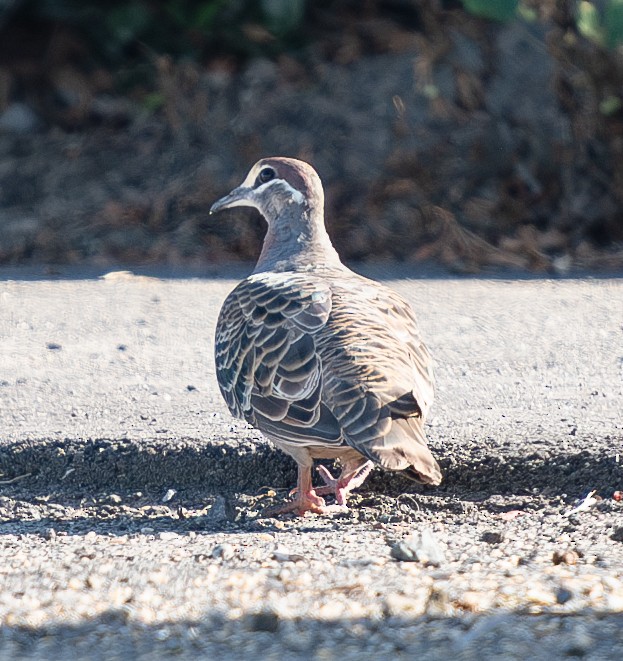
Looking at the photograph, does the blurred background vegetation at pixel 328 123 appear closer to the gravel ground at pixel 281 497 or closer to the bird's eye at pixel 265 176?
the gravel ground at pixel 281 497

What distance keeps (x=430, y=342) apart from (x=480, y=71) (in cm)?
391

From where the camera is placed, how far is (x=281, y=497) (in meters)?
4.09

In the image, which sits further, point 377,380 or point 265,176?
point 265,176

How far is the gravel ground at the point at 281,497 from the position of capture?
9.18ft

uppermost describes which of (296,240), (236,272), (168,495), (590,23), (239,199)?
(590,23)

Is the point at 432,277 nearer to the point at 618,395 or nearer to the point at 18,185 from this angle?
the point at 618,395

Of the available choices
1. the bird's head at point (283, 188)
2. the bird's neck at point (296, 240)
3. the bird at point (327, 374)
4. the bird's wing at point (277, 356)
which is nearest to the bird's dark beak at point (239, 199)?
the bird's head at point (283, 188)

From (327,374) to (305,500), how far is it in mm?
472

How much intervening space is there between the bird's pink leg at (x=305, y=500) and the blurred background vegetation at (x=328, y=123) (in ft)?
12.4

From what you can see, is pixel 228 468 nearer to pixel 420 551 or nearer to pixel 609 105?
pixel 420 551

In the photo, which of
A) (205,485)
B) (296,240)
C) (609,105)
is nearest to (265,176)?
(296,240)

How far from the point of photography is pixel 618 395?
4.81 metres

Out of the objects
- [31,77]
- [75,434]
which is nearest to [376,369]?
[75,434]

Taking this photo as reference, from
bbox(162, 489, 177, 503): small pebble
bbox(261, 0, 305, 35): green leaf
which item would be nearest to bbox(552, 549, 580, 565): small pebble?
bbox(162, 489, 177, 503): small pebble
